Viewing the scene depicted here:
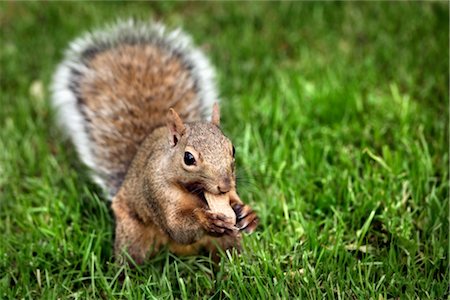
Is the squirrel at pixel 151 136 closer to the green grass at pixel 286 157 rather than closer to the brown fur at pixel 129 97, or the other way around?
the brown fur at pixel 129 97

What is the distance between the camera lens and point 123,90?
2746mm

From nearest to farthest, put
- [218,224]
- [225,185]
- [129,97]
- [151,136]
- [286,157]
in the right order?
[225,185] → [218,224] → [151,136] → [129,97] → [286,157]

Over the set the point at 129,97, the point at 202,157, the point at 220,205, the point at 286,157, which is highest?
the point at 129,97

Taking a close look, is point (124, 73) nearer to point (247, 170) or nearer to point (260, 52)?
point (247, 170)

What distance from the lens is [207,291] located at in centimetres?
228

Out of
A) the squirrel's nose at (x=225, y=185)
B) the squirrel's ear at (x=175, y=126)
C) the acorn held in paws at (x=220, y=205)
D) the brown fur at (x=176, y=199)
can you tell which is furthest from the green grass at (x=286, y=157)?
the squirrel's ear at (x=175, y=126)

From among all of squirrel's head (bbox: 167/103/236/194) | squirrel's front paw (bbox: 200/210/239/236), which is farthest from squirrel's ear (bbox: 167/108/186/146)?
squirrel's front paw (bbox: 200/210/239/236)

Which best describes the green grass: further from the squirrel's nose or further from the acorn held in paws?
the squirrel's nose

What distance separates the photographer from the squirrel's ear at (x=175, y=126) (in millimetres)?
2186

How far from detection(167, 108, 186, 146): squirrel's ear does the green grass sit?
0.41 metres

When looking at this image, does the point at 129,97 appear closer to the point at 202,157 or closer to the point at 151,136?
the point at 151,136

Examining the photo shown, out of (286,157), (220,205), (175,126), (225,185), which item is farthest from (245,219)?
(286,157)

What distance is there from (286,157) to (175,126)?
78cm

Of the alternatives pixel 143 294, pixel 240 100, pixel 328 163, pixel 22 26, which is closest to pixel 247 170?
pixel 328 163
